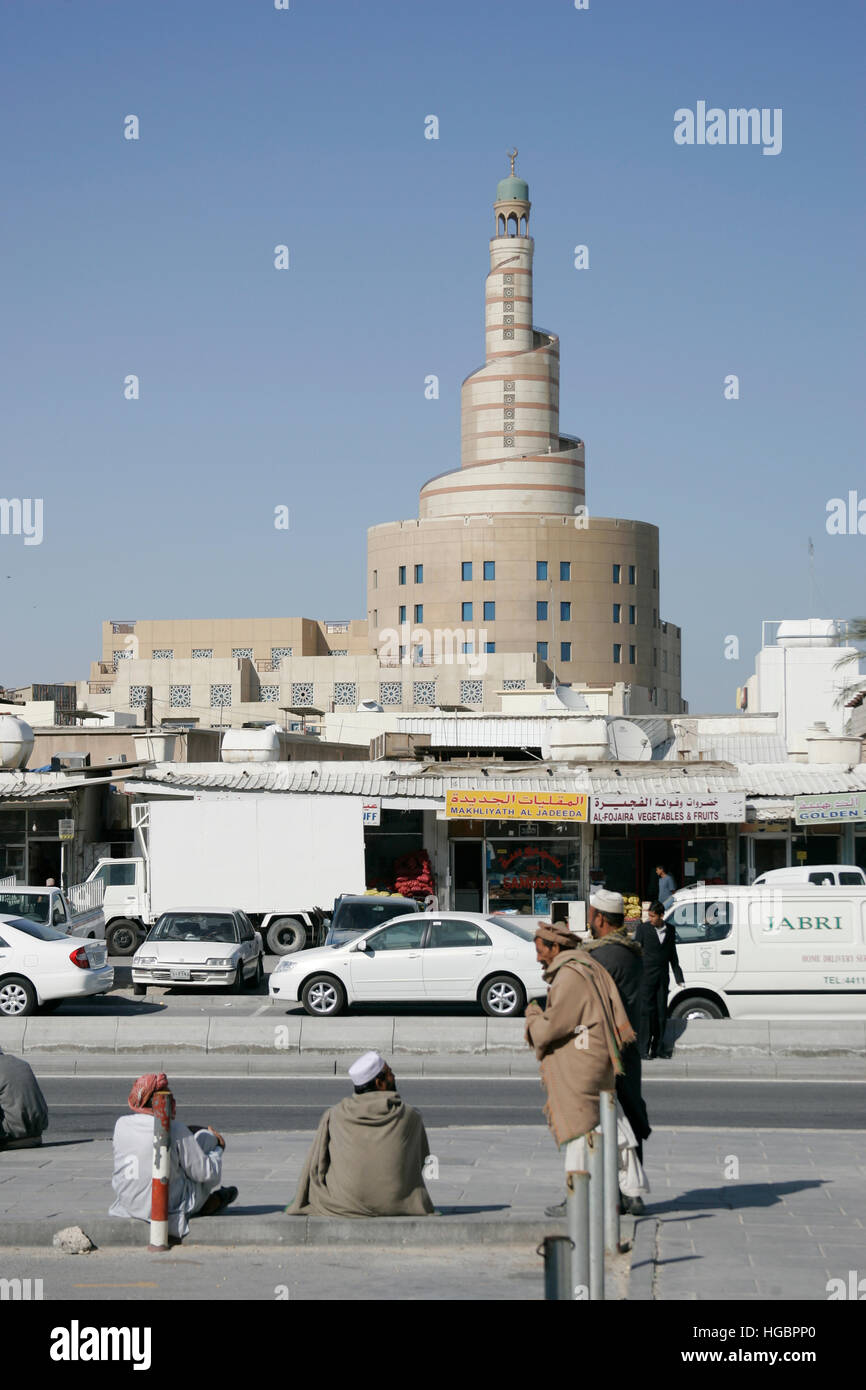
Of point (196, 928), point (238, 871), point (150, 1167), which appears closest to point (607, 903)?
point (150, 1167)

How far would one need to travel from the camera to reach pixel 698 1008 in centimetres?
1875

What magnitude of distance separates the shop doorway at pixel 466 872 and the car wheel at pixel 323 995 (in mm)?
12658

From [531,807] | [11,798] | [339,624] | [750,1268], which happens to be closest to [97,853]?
[11,798]

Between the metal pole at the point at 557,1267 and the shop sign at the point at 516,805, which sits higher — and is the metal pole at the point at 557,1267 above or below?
below

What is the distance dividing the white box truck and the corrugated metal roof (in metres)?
2.35

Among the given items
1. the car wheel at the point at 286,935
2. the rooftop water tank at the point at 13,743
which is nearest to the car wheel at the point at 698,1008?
the car wheel at the point at 286,935

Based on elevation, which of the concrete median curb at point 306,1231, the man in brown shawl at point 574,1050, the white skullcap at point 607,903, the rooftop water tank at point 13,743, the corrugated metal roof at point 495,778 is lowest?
the concrete median curb at point 306,1231

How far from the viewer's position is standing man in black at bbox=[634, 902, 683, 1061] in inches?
602

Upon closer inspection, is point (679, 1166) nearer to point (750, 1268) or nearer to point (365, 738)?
point (750, 1268)

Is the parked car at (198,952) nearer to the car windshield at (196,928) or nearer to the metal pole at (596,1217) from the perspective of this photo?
the car windshield at (196,928)

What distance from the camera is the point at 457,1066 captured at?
674 inches

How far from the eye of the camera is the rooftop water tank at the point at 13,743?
35.5 m

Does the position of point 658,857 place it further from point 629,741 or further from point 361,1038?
point 361,1038

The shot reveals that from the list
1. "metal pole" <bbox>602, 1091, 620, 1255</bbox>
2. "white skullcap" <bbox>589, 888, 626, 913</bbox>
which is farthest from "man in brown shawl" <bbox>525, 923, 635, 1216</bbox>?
"white skullcap" <bbox>589, 888, 626, 913</bbox>
